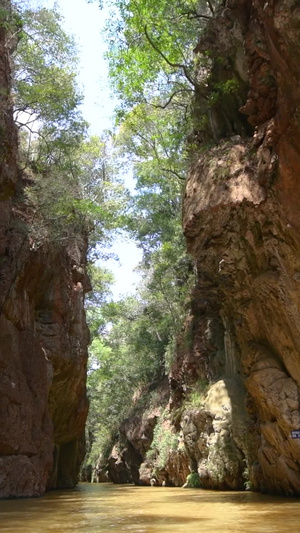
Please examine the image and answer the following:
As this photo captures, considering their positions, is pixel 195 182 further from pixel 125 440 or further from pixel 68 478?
pixel 125 440

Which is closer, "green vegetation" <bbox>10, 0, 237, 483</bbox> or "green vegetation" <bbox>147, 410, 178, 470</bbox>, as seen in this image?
"green vegetation" <bbox>10, 0, 237, 483</bbox>

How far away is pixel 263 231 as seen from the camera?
40.8 ft

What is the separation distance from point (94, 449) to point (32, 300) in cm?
3118

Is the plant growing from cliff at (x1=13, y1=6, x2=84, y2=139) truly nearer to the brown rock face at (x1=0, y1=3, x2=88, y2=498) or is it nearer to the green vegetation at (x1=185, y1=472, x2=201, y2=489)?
the brown rock face at (x1=0, y1=3, x2=88, y2=498)

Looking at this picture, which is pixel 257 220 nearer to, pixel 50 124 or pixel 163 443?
pixel 50 124

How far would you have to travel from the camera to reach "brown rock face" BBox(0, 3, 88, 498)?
608 inches

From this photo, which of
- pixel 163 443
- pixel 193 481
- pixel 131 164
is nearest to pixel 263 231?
pixel 193 481

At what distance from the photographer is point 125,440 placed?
3512 cm

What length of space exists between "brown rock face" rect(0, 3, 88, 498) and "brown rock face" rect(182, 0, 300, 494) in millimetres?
6382

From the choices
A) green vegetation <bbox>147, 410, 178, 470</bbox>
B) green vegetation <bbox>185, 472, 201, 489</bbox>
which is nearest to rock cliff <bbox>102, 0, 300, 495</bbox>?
green vegetation <bbox>185, 472, 201, 489</bbox>

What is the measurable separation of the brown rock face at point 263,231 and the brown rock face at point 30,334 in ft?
20.9

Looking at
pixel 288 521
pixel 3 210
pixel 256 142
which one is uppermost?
pixel 3 210

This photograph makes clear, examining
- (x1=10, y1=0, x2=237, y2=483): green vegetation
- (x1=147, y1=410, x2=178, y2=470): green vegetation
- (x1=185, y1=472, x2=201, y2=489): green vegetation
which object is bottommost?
(x1=185, y1=472, x2=201, y2=489): green vegetation

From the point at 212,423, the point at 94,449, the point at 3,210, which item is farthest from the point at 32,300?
the point at 94,449
